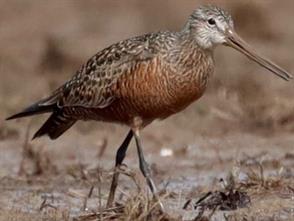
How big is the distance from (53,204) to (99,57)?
1226 millimetres

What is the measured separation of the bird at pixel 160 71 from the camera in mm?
10883

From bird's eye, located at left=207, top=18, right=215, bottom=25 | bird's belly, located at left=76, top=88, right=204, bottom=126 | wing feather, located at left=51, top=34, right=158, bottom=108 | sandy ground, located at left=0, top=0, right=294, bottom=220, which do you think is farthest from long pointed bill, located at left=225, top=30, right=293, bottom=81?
sandy ground, located at left=0, top=0, right=294, bottom=220

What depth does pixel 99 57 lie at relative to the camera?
11.6 m

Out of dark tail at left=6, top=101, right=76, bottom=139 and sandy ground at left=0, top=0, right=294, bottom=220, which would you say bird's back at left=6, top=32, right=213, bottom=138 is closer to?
dark tail at left=6, top=101, right=76, bottom=139

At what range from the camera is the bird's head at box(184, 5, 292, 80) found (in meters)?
11.0

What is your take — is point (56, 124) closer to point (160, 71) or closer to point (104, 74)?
point (104, 74)

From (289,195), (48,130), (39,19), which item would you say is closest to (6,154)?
(48,130)

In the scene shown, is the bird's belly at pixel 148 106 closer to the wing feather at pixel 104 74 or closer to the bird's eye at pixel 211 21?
the wing feather at pixel 104 74

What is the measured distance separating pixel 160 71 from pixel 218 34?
0.53 meters

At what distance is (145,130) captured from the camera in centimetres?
1530

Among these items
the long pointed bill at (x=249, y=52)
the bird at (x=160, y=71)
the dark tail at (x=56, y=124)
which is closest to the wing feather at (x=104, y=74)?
the bird at (x=160, y=71)

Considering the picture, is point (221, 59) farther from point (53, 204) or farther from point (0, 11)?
point (53, 204)

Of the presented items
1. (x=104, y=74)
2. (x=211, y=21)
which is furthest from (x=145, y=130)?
(x=211, y=21)

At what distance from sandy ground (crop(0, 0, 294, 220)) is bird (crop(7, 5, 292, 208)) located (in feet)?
1.69
